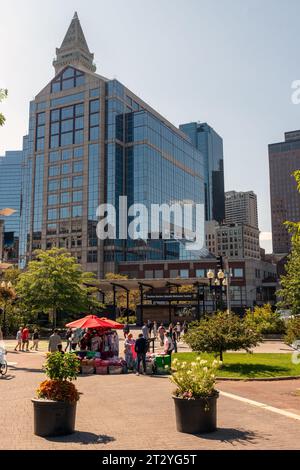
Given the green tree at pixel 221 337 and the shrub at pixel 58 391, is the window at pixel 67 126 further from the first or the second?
the shrub at pixel 58 391

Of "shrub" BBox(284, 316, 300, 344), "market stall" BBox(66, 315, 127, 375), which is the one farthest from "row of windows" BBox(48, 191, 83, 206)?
"shrub" BBox(284, 316, 300, 344)

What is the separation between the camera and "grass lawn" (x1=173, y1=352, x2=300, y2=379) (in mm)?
19391

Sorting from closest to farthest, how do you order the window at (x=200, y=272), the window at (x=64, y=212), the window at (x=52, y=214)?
the window at (x=200, y=272), the window at (x=64, y=212), the window at (x=52, y=214)

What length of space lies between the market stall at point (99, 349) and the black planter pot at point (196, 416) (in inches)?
455

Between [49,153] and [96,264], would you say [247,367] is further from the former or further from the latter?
[49,153]

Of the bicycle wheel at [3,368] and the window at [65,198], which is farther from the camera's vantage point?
the window at [65,198]

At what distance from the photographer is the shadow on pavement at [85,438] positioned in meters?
9.38

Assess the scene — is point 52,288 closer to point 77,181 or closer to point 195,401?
point 195,401

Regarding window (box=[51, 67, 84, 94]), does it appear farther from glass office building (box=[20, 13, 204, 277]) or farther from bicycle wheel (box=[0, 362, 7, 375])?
bicycle wheel (box=[0, 362, 7, 375])

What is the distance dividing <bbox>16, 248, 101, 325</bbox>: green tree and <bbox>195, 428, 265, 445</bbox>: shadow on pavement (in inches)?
1285

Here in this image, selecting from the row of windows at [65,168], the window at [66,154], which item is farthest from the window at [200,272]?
the window at [66,154]

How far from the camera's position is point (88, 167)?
400ft

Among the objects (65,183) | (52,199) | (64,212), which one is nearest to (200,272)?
(64,212)

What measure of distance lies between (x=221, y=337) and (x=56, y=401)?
11.9 metres
